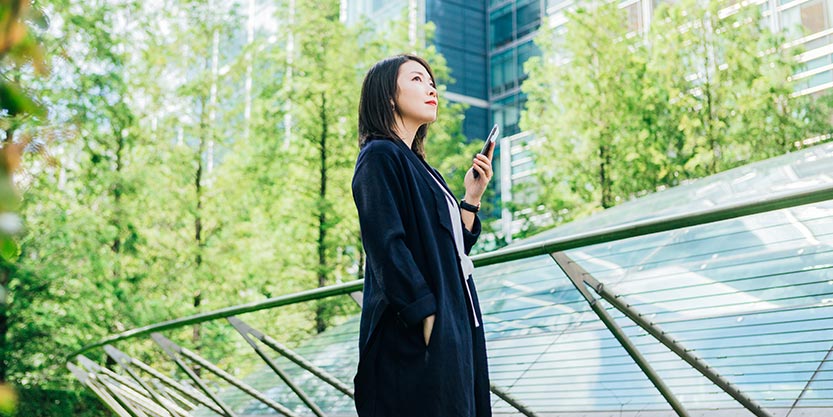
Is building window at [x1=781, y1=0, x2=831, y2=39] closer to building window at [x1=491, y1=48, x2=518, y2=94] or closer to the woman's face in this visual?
building window at [x1=491, y1=48, x2=518, y2=94]

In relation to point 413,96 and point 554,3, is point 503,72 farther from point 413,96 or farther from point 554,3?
point 413,96

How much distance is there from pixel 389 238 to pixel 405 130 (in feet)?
1.40

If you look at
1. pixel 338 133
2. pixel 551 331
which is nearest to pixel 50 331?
pixel 338 133

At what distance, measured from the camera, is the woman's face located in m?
2.16

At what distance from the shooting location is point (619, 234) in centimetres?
211

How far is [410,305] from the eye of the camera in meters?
1.76

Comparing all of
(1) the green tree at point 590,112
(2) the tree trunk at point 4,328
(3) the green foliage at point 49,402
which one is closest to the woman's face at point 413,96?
(2) the tree trunk at point 4,328

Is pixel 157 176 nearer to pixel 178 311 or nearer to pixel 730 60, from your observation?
pixel 178 311

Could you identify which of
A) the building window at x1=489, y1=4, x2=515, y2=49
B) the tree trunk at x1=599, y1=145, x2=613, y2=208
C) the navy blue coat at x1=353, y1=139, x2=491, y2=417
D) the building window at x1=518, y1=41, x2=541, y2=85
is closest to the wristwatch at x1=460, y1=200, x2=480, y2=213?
the navy blue coat at x1=353, y1=139, x2=491, y2=417

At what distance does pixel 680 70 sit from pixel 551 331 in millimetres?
9374

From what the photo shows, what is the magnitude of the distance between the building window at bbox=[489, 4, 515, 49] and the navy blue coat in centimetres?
2587

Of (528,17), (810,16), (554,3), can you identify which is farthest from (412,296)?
(528,17)

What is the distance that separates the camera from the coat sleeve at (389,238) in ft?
5.82

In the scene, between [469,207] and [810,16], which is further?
[810,16]
